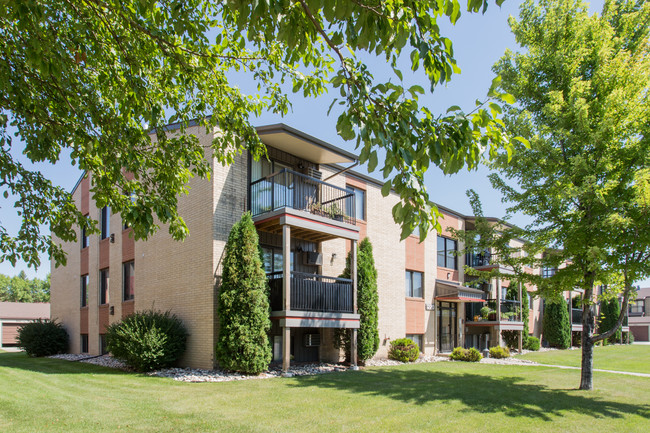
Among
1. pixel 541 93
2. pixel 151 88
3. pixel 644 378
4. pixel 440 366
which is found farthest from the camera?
pixel 440 366

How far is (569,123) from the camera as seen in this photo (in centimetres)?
1363

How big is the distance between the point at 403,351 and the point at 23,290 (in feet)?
273

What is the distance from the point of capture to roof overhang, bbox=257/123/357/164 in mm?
15820

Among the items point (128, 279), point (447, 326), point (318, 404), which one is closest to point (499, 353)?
point (447, 326)

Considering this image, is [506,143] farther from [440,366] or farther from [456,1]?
[440,366]

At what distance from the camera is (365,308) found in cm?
1838

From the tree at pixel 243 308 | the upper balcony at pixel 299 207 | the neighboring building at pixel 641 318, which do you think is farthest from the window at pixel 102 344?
the neighboring building at pixel 641 318

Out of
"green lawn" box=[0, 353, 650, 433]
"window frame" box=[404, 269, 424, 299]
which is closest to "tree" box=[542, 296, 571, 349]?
"window frame" box=[404, 269, 424, 299]

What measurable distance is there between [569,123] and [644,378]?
10112 mm

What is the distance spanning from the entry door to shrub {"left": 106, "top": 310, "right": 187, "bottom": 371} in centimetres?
1427

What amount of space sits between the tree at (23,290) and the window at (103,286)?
65.5 meters

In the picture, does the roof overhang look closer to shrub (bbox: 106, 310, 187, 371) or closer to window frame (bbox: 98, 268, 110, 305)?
shrub (bbox: 106, 310, 187, 371)

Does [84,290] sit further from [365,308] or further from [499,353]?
[499,353]

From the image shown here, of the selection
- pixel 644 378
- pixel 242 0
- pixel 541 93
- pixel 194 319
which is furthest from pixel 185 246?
pixel 644 378
